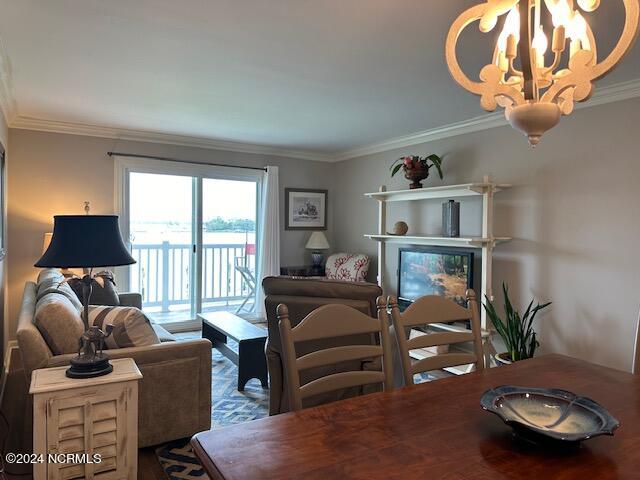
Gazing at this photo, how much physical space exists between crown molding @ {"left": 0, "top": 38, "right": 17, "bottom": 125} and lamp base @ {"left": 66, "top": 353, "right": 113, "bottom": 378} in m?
1.97

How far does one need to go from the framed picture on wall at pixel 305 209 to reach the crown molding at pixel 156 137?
502mm

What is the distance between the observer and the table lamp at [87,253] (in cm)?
191

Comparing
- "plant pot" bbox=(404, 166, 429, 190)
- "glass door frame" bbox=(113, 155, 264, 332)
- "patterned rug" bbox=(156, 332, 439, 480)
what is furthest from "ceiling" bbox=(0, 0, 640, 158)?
"patterned rug" bbox=(156, 332, 439, 480)

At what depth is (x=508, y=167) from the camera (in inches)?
156

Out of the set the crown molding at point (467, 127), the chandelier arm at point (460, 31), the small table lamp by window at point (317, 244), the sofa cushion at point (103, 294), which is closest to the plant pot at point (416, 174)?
the crown molding at point (467, 127)

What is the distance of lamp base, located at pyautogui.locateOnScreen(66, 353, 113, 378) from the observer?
195 centimetres

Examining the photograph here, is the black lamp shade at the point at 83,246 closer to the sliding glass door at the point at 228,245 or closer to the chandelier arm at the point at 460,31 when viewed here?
the chandelier arm at the point at 460,31

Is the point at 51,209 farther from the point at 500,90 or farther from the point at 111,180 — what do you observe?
the point at 500,90

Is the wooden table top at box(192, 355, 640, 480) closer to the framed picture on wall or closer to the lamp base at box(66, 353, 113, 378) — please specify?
the lamp base at box(66, 353, 113, 378)

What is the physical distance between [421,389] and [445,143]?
142 inches

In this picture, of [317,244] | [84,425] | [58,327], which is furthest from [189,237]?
[84,425]

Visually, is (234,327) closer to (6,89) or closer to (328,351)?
(328,351)

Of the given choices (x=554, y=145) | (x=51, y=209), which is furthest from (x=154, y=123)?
(x=554, y=145)

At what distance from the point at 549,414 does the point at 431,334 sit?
0.56 m
